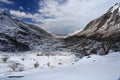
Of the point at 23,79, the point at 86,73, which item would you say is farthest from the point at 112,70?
the point at 23,79

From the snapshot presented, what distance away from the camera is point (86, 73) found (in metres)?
11.7

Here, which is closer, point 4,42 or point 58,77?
point 58,77

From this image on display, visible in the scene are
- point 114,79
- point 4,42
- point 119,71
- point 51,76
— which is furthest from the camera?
point 4,42

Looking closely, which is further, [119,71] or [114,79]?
[119,71]

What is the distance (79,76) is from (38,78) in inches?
81.0

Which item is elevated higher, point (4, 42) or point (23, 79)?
point (4, 42)

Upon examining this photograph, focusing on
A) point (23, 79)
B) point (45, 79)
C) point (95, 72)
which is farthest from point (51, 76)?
point (95, 72)

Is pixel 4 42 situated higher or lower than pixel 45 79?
higher

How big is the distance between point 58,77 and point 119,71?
2.82m

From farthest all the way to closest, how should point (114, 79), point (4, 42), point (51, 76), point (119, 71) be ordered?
point (4, 42)
point (51, 76)
point (119, 71)
point (114, 79)

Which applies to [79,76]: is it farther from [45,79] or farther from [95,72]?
[45,79]

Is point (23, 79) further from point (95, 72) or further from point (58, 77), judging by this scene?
point (95, 72)

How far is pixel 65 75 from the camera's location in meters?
11.8

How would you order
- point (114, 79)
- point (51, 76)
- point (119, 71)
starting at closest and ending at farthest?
point (114, 79) < point (119, 71) < point (51, 76)
